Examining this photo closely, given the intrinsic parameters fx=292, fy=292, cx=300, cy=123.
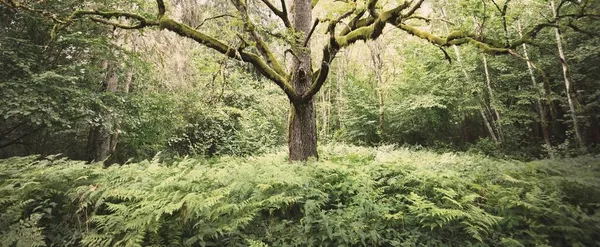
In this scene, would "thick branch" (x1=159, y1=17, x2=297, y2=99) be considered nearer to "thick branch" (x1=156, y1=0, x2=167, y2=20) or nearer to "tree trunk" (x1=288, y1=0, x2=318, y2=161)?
"thick branch" (x1=156, y1=0, x2=167, y2=20)

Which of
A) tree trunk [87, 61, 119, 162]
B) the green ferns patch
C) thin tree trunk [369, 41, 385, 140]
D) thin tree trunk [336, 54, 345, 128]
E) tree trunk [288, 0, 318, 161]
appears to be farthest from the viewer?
thin tree trunk [336, 54, 345, 128]

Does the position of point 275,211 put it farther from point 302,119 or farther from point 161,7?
point 161,7

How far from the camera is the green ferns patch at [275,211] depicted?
3461 mm

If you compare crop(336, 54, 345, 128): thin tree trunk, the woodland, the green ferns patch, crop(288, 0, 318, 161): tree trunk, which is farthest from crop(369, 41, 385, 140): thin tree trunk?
the green ferns patch

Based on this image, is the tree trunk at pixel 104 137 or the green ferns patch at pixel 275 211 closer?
the green ferns patch at pixel 275 211

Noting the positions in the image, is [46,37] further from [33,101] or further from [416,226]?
[416,226]

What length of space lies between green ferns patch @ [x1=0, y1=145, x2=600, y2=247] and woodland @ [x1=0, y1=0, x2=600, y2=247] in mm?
26

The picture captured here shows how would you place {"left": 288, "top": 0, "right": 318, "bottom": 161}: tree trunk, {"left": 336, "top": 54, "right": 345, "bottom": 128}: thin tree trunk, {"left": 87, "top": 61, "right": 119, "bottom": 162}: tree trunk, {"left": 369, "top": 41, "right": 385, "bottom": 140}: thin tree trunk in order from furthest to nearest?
{"left": 336, "top": 54, "right": 345, "bottom": 128}: thin tree trunk
{"left": 369, "top": 41, "right": 385, "bottom": 140}: thin tree trunk
{"left": 87, "top": 61, "right": 119, "bottom": 162}: tree trunk
{"left": 288, "top": 0, "right": 318, "bottom": 161}: tree trunk

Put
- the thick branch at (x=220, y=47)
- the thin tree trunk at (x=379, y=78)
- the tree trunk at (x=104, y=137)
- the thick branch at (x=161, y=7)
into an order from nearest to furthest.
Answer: the thick branch at (x=161, y=7) < the thick branch at (x=220, y=47) < the tree trunk at (x=104, y=137) < the thin tree trunk at (x=379, y=78)

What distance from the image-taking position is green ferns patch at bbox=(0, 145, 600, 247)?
346 centimetres

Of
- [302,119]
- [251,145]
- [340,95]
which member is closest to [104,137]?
[251,145]

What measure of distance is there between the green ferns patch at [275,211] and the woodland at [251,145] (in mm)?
26

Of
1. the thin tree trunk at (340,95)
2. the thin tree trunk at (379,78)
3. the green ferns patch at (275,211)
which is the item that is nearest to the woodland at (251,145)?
the green ferns patch at (275,211)

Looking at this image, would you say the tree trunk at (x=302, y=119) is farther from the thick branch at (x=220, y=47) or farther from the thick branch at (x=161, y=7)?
the thick branch at (x=161, y=7)
